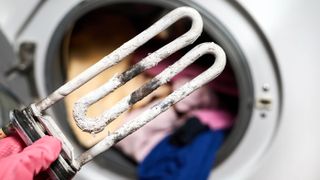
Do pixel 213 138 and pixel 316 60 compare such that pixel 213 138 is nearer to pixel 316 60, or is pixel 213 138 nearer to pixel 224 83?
pixel 224 83

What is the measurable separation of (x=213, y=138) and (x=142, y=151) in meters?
0.20

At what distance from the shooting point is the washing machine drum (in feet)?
3.28

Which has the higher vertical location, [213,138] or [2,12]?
[2,12]

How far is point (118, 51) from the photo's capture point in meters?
0.73

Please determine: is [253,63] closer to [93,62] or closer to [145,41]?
[145,41]

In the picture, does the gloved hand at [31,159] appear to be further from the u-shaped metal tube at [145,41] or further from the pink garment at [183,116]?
the pink garment at [183,116]

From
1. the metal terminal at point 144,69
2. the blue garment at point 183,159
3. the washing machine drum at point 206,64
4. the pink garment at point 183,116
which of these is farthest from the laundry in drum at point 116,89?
the pink garment at point 183,116

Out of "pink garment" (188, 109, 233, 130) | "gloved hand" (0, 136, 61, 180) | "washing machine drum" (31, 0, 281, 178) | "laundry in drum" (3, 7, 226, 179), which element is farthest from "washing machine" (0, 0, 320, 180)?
"gloved hand" (0, 136, 61, 180)

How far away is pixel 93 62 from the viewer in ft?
4.37

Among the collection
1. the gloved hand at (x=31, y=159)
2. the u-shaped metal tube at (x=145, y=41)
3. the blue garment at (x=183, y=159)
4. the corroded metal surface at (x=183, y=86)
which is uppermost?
the u-shaped metal tube at (x=145, y=41)

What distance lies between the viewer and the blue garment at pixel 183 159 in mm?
1108

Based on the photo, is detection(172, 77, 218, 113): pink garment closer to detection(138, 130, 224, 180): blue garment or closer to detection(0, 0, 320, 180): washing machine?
detection(138, 130, 224, 180): blue garment

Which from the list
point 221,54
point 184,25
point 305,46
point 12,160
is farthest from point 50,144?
point 184,25

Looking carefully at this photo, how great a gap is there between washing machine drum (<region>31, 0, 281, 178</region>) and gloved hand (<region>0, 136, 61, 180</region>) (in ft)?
1.34
